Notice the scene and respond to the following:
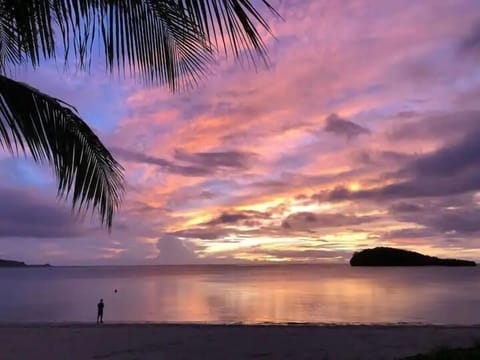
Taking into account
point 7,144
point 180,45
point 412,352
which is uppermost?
point 180,45

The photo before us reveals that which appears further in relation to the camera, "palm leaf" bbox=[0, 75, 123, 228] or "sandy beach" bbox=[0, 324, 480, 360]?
"sandy beach" bbox=[0, 324, 480, 360]

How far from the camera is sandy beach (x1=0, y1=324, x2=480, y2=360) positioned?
1441 centimetres

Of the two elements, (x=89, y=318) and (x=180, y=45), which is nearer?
(x=180, y=45)

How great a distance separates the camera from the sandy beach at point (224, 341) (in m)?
14.4

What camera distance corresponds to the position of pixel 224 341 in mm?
16766

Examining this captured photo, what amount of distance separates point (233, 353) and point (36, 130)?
12.5m

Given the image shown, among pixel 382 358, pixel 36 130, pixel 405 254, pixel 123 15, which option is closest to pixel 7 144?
pixel 36 130

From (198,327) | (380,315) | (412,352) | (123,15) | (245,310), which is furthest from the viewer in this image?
(245,310)

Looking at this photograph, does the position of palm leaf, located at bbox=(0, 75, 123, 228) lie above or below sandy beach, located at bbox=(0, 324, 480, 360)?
above

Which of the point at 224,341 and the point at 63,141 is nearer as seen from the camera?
the point at 63,141

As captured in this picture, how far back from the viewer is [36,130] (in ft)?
10.4

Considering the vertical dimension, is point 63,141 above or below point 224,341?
above

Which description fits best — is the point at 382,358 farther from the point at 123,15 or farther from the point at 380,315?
the point at 380,315

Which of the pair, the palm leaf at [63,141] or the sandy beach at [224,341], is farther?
the sandy beach at [224,341]
